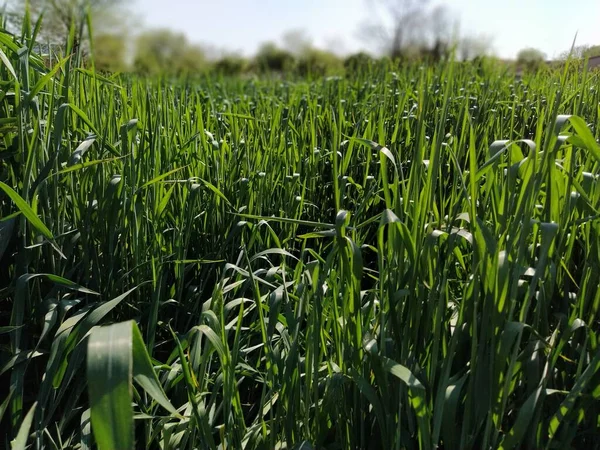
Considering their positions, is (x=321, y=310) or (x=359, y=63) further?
(x=359, y=63)

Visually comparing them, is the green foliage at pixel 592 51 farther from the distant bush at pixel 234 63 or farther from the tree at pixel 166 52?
the distant bush at pixel 234 63

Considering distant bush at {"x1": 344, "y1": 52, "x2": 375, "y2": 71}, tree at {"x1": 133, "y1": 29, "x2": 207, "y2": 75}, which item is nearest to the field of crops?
tree at {"x1": 133, "y1": 29, "x2": 207, "y2": 75}

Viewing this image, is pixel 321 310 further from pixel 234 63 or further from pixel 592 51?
pixel 234 63

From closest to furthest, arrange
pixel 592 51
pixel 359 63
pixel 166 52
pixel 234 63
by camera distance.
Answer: pixel 592 51 < pixel 166 52 < pixel 359 63 < pixel 234 63

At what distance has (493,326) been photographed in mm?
783

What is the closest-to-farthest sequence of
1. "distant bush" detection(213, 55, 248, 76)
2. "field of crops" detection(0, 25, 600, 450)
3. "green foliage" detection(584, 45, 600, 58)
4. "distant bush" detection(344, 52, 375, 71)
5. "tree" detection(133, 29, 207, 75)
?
"field of crops" detection(0, 25, 600, 450) → "green foliage" detection(584, 45, 600, 58) → "tree" detection(133, 29, 207, 75) → "distant bush" detection(344, 52, 375, 71) → "distant bush" detection(213, 55, 248, 76)

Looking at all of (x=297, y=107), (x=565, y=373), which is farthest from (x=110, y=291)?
(x=297, y=107)

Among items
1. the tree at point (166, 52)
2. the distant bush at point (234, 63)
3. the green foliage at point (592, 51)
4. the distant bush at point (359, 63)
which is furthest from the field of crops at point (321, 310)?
the distant bush at point (234, 63)

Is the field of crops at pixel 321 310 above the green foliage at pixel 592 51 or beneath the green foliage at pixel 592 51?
beneath

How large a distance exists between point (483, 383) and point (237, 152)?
1.06 m

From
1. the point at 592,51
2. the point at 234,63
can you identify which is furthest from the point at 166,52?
the point at 234,63

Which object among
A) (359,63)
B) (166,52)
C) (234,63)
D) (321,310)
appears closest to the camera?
(321,310)

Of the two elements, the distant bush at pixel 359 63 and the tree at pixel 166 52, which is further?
the distant bush at pixel 359 63

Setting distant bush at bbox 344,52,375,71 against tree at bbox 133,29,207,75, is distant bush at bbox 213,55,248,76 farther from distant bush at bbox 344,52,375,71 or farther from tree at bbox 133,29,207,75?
tree at bbox 133,29,207,75
